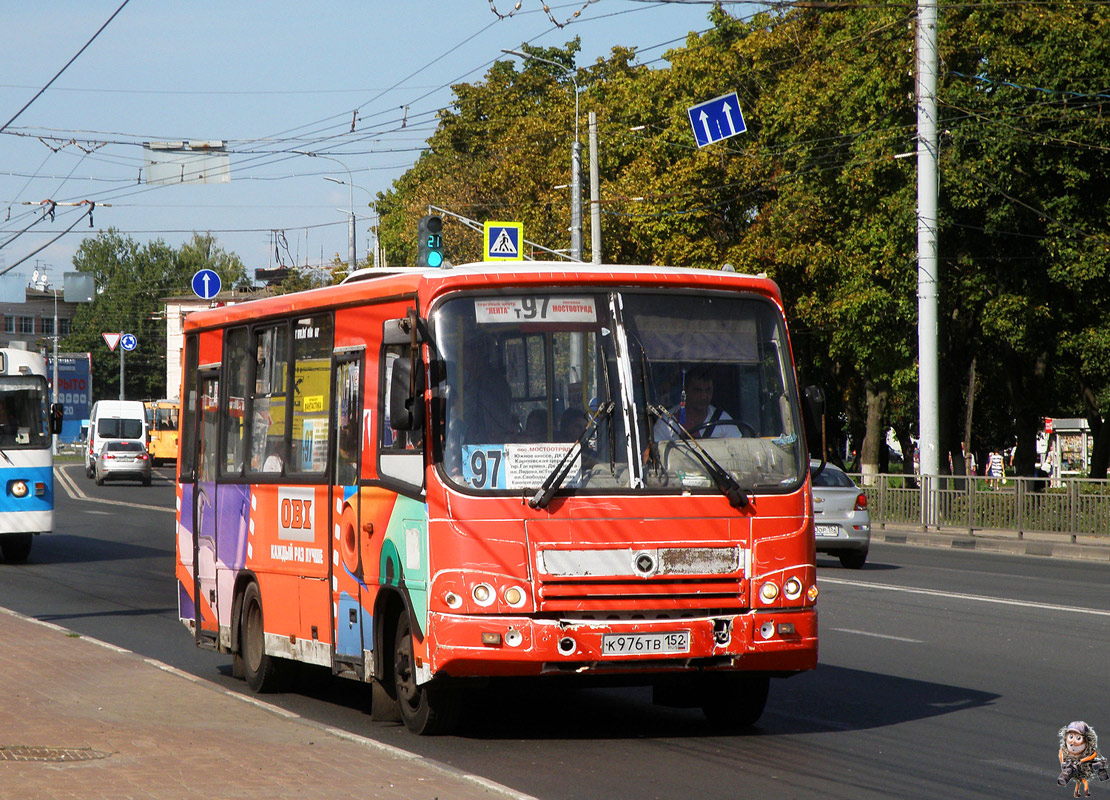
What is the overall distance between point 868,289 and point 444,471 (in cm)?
3145

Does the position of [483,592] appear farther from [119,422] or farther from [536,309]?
[119,422]

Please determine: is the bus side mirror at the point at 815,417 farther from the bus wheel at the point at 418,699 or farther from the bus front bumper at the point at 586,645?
the bus wheel at the point at 418,699

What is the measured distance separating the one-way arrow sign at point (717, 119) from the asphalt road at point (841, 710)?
53.1ft

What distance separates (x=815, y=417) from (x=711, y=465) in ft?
2.82

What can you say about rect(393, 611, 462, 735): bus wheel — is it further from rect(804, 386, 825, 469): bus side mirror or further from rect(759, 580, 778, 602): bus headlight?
rect(804, 386, 825, 469): bus side mirror

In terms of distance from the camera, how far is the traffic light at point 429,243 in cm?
2322

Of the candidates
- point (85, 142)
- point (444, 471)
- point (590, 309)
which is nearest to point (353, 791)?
point (444, 471)

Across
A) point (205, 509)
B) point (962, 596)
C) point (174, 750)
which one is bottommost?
point (962, 596)

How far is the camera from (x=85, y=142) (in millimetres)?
36531

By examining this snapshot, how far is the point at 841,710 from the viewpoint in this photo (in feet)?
33.7

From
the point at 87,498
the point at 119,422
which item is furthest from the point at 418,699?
the point at 119,422

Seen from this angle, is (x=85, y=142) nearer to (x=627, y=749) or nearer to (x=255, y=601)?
(x=255, y=601)

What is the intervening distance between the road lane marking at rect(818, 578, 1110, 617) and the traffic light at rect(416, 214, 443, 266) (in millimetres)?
7339

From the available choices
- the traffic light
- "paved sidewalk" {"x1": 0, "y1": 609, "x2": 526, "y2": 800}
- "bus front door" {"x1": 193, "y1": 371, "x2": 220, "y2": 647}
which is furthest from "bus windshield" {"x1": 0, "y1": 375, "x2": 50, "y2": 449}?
"paved sidewalk" {"x1": 0, "y1": 609, "x2": 526, "y2": 800}
